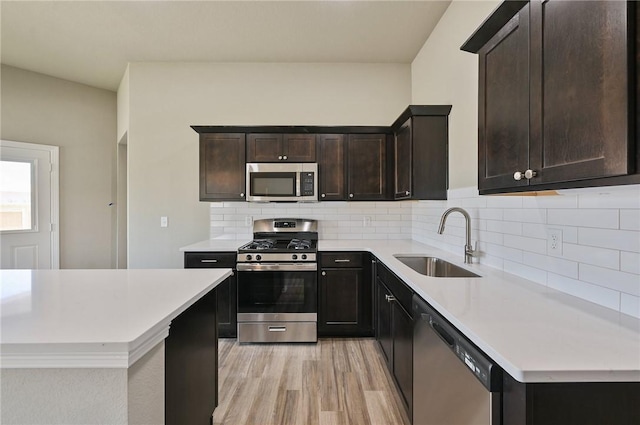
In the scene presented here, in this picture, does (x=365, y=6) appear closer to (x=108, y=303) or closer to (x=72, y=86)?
(x=108, y=303)

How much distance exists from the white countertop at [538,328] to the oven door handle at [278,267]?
1.47m

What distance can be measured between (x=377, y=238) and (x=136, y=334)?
298 cm

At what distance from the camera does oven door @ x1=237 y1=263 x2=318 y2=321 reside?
117 inches

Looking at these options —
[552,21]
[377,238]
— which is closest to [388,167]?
[377,238]

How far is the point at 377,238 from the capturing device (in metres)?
Answer: 3.63

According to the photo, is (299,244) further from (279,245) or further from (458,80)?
(458,80)

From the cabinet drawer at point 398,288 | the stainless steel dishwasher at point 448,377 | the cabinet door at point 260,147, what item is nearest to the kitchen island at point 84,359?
the stainless steel dishwasher at point 448,377

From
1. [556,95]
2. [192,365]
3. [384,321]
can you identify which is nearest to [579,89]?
[556,95]

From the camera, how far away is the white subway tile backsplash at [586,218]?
46.8 inches

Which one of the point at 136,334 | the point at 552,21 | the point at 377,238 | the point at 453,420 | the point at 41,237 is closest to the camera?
the point at 136,334

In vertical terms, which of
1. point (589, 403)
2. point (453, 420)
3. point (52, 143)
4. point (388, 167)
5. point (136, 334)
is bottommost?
point (453, 420)

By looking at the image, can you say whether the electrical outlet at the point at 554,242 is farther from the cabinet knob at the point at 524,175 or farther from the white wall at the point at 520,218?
the cabinet knob at the point at 524,175

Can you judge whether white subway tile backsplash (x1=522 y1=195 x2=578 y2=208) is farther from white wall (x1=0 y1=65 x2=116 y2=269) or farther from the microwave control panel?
white wall (x1=0 y1=65 x2=116 y2=269)

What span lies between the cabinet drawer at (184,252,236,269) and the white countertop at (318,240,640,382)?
1.90 meters
